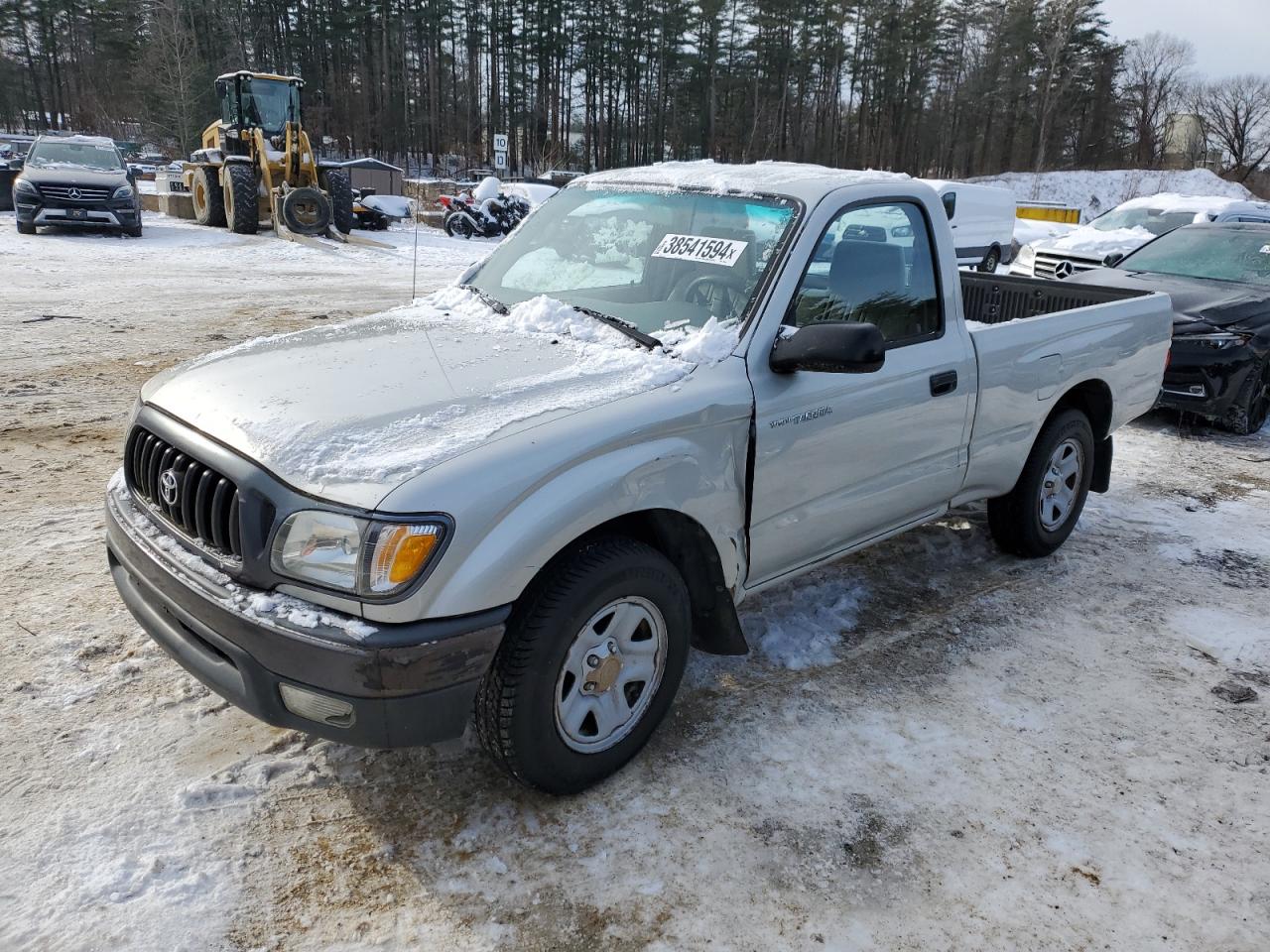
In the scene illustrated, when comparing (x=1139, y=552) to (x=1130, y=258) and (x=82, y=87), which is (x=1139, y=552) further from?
(x=82, y=87)

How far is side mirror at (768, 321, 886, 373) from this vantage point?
2885mm

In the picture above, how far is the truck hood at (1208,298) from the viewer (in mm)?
7594

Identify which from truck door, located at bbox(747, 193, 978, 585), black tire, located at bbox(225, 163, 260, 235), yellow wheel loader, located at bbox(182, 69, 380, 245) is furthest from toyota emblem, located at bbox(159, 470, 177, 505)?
black tire, located at bbox(225, 163, 260, 235)

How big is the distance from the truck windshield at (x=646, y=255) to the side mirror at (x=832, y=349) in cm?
29

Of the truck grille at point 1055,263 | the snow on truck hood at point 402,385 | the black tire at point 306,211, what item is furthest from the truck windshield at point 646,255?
the black tire at point 306,211

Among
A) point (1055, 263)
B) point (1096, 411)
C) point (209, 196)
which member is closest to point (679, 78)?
point (209, 196)

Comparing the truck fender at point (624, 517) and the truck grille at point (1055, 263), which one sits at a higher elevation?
the truck grille at point (1055, 263)

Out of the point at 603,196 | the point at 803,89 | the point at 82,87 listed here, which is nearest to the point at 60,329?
the point at 603,196

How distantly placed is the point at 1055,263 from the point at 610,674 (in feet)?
36.2

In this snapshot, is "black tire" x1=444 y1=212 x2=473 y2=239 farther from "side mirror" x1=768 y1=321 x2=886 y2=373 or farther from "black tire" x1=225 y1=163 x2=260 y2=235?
"side mirror" x1=768 y1=321 x2=886 y2=373

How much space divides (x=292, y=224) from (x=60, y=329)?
10.5 m

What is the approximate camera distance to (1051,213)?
26.9 meters

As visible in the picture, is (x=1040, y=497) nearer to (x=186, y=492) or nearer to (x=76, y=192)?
(x=186, y=492)

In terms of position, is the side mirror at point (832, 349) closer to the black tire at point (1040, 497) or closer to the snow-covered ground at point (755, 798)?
the snow-covered ground at point (755, 798)
